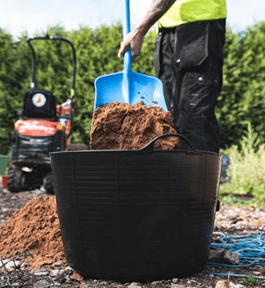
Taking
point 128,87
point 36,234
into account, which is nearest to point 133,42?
point 128,87

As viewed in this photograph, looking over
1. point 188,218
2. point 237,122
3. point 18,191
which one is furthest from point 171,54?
point 237,122

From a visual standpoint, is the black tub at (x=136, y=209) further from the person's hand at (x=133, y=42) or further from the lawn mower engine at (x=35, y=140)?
the lawn mower engine at (x=35, y=140)

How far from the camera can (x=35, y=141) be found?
175 inches

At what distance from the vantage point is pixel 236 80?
6.41 meters

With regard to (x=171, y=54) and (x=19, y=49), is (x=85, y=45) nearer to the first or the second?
(x=19, y=49)

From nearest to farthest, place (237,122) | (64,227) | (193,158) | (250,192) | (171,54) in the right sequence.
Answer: (193,158) < (64,227) < (171,54) < (250,192) < (237,122)

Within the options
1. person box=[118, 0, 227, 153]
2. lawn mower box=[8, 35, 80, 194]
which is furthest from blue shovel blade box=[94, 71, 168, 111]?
lawn mower box=[8, 35, 80, 194]

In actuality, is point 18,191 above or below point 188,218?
below

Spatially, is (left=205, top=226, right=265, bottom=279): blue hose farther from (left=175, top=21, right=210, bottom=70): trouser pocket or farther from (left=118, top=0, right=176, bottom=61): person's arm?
(left=118, top=0, right=176, bottom=61): person's arm

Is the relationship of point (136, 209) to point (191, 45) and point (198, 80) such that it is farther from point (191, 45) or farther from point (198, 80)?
point (191, 45)

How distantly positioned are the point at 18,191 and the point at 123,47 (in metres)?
Result: 3.41

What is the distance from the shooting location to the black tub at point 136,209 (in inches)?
46.3

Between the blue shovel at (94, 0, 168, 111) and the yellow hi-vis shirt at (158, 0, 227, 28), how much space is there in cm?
31

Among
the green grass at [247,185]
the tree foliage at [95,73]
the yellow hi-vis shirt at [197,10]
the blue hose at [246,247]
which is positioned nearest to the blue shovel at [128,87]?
the yellow hi-vis shirt at [197,10]
